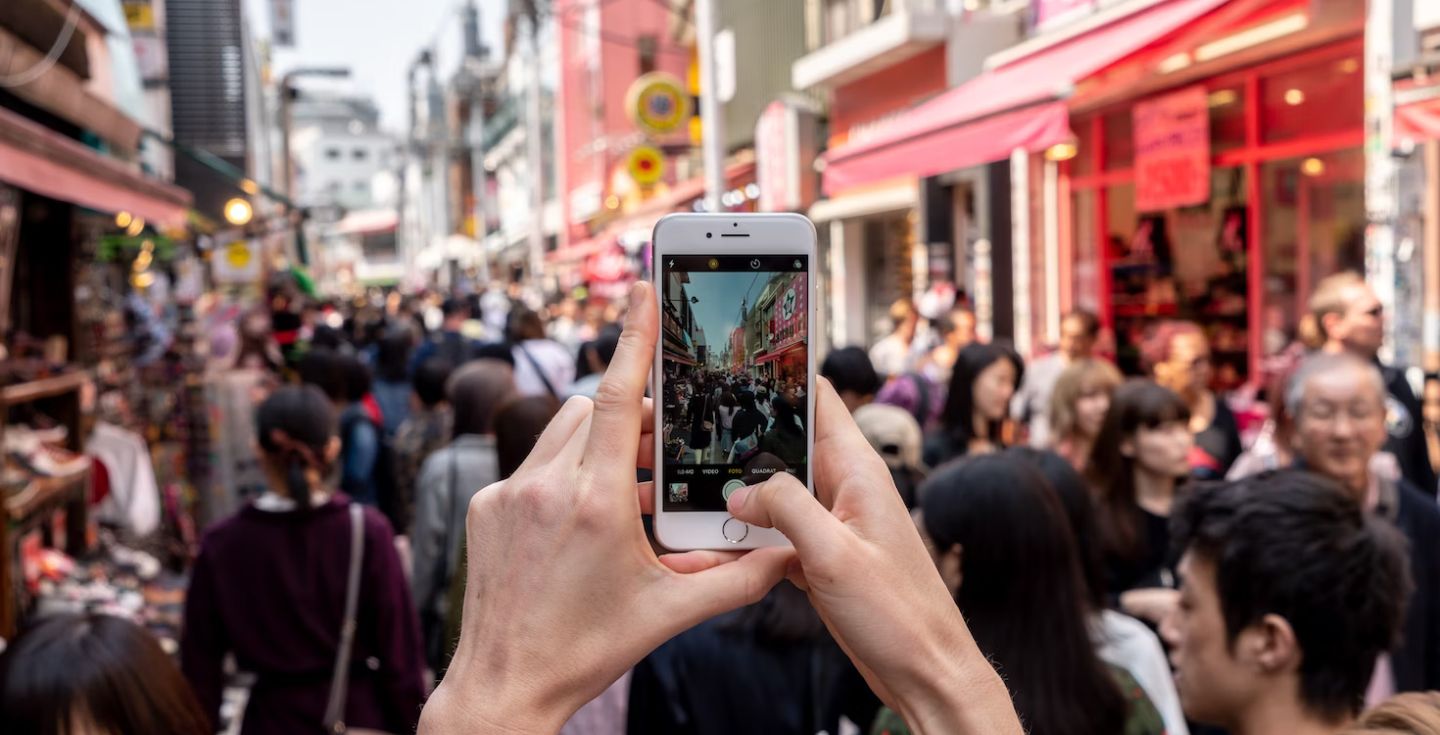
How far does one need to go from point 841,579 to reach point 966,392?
195 inches

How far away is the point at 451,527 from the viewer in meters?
5.02

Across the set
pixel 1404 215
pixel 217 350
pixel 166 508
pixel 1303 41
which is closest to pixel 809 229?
pixel 1404 215

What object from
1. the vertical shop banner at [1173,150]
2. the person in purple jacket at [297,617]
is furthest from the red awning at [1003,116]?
the person in purple jacket at [297,617]

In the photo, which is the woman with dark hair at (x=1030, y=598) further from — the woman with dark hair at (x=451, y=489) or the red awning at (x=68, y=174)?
the red awning at (x=68, y=174)

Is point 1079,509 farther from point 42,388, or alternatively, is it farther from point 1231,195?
point 1231,195

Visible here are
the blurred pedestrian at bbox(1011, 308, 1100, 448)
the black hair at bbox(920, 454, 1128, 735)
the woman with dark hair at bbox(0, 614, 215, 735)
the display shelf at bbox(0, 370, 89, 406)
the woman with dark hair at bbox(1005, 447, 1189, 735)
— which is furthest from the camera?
the blurred pedestrian at bbox(1011, 308, 1100, 448)

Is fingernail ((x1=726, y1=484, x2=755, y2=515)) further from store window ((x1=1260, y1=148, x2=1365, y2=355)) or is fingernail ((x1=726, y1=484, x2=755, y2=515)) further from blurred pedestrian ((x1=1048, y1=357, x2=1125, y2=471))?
store window ((x1=1260, y1=148, x2=1365, y2=355))

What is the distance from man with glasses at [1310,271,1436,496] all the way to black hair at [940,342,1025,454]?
154cm

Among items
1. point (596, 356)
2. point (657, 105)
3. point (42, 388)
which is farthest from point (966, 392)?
point (657, 105)

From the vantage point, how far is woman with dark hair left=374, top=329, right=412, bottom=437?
31.1 feet

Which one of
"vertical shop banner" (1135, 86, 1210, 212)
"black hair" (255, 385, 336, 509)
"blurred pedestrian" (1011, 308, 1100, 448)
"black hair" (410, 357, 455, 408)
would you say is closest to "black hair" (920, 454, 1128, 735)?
"black hair" (255, 385, 336, 509)

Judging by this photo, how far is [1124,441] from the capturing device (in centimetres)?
468

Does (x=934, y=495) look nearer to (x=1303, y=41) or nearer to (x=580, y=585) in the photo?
(x=580, y=585)

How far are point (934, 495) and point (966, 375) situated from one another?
10.6 ft
